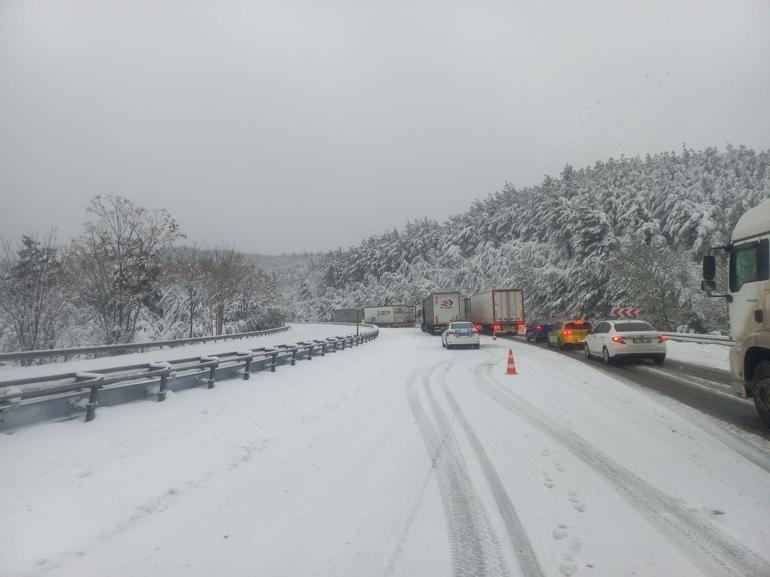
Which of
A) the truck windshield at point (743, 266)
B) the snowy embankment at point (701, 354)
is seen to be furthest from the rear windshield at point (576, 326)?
the truck windshield at point (743, 266)

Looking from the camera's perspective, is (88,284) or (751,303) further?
(88,284)

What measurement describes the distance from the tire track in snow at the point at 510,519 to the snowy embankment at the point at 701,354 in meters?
12.3

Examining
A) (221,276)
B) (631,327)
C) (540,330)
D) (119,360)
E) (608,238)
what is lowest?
(119,360)

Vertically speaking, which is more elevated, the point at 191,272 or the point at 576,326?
the point at 191,272

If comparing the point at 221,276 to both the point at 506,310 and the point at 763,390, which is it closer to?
the point at 506,310

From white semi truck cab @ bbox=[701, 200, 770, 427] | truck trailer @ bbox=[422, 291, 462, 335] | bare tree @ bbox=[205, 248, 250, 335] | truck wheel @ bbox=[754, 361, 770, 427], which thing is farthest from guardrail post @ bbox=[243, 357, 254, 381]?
bare tree @ bbox=[205, 248, 250, 335]

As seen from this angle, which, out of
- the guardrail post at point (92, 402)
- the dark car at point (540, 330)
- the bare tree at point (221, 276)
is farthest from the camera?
the bare tree at point (221, 276)

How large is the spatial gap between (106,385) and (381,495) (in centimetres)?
577

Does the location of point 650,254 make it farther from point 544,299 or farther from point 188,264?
point 188,264

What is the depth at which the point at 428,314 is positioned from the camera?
47.6 meters

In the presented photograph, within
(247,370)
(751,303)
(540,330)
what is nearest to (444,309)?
(540,330)

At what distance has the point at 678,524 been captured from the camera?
13.8ft

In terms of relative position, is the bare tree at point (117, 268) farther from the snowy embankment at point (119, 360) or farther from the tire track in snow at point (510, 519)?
the tire track in snow at point (510, 519)

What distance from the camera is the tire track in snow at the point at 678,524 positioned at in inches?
138
